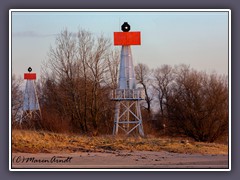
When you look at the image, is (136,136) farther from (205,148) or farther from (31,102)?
(31,102)

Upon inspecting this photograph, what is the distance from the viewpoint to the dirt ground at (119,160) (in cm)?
1816

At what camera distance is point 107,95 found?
34.4m

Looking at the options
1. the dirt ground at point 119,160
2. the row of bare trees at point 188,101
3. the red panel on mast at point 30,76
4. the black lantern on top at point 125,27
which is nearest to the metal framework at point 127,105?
the row of bare trees at point 188,101

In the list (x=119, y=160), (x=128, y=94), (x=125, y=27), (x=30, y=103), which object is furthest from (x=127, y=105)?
(x=119, y=160)

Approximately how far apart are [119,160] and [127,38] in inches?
311

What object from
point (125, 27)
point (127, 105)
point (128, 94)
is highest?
point (125, 27)

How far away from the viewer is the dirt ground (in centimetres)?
1816

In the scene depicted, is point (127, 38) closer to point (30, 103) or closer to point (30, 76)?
point (30, 76)

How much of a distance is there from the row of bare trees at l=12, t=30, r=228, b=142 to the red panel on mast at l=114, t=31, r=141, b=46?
4.87 ft

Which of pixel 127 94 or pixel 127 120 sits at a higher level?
pixel 127 94

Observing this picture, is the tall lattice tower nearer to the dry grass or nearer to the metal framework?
the metal framework

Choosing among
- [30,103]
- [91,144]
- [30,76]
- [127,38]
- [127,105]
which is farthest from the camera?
[30,103]

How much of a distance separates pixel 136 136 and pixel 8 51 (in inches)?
480

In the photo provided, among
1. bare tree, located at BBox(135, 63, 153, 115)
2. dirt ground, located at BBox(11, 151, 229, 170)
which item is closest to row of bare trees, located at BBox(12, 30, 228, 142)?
bare tree, located at BBox(135, 63, 153, 115)
